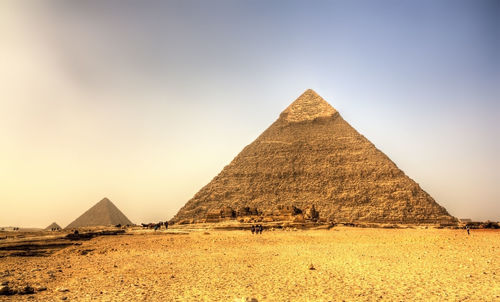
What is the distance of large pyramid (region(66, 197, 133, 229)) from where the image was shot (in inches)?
3071

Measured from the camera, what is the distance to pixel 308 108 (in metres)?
93.1

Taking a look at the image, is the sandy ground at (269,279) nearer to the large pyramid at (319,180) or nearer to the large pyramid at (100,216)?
the large pyramid at (319,180)

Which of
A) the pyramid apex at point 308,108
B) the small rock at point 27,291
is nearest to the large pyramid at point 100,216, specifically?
the pyramid apex at point 308,108

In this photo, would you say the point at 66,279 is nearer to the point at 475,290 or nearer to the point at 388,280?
the point at 388,280

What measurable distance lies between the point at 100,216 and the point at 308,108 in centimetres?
6581

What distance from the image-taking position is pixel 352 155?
75812 mm

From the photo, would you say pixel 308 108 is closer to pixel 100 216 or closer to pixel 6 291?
pixel 100 216

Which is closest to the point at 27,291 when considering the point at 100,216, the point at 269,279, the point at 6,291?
the point at 6,291

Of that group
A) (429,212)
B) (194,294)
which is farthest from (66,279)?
(429,212)

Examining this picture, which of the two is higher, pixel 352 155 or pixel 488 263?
pixel 352 155

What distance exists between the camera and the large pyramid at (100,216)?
7800 cm

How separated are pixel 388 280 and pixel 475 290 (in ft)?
4.74

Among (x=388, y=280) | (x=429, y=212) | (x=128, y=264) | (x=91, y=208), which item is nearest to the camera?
(x=388, y=280)

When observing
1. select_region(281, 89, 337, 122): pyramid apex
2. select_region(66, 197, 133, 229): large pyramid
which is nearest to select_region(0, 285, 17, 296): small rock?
select_region(66, 197, 133, 229): large pyramid
